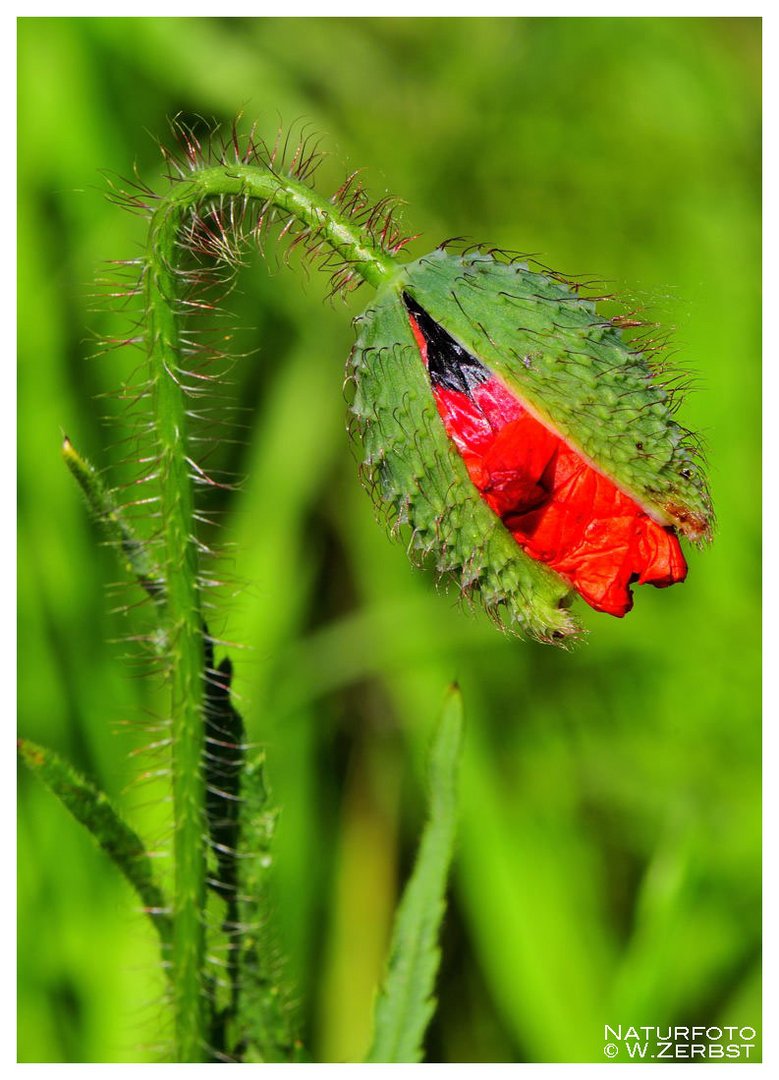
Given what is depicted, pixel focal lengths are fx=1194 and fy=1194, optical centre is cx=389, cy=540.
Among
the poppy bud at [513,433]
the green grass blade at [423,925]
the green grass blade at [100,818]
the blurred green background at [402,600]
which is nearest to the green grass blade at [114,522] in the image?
the green grass blade at [100,818]

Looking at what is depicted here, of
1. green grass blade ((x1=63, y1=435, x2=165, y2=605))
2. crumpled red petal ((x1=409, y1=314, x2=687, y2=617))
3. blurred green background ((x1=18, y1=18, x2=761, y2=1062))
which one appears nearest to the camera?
crumpled red petal ((x1=409, y1=314, x2=687, y2=617))

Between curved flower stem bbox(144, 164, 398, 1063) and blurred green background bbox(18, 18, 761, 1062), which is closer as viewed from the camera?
curved flower stem bbox(144, 164, 398, 1063)

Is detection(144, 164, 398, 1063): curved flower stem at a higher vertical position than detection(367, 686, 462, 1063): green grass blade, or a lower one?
higher

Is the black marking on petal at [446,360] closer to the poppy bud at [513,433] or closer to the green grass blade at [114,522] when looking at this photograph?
the poppy bud at [513,433]

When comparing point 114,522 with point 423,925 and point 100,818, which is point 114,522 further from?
point 423,925

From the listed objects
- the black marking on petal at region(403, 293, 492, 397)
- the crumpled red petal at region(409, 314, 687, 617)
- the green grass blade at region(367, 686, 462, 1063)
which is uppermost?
the black marking on petal at region(403, 293, 492, 397)

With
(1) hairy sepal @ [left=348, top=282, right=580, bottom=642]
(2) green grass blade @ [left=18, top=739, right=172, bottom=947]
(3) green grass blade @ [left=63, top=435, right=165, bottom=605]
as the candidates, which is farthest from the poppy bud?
(2) green grass blade @ [left=18, top=739, right=172, bottom=947]

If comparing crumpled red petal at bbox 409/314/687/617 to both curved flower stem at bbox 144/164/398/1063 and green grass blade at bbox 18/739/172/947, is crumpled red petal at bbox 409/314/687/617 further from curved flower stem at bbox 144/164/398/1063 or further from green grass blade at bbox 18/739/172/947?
green grass blade at bbox 18/739/172/947

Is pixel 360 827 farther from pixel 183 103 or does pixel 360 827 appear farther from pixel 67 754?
pixel 183 103
